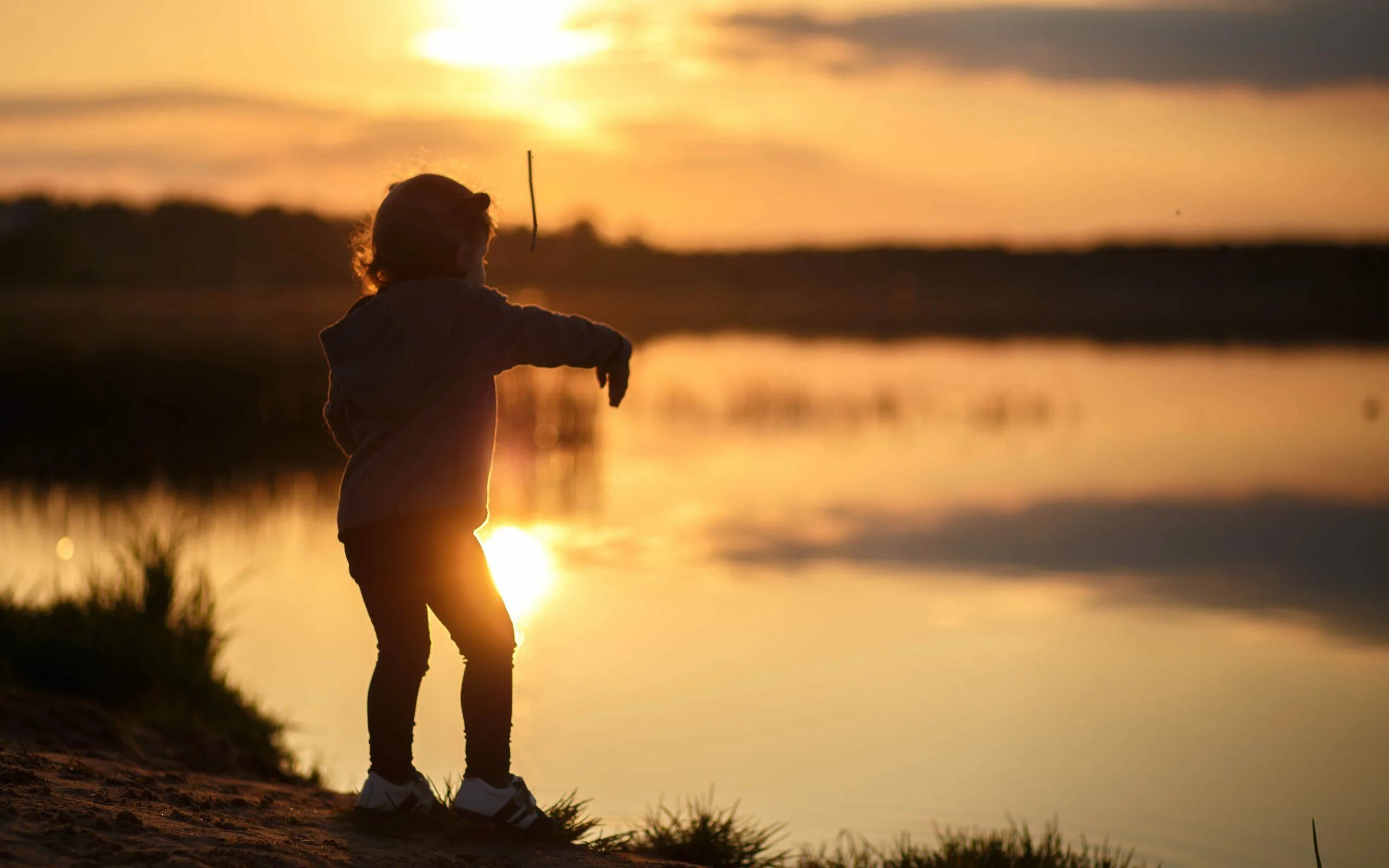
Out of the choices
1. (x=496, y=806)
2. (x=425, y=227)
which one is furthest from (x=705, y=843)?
Result: (x=425, y=227)

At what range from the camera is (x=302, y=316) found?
72.2 metres

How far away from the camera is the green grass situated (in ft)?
19.8

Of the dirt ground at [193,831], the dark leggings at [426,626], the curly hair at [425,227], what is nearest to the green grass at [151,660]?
the dirt ground at [193,831]

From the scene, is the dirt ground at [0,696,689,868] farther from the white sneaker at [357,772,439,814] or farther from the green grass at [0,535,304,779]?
the green grass at [0,535,304,779]

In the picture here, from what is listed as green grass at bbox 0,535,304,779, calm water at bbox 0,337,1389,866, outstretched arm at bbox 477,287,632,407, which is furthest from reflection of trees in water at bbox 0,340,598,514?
outstretched arm at bbox 477,287,632,407

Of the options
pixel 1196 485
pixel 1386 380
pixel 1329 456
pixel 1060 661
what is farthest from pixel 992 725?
pixel 1386 380

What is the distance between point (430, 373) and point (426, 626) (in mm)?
693

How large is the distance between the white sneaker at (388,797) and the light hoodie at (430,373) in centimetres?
69

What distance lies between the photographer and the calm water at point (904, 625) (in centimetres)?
654

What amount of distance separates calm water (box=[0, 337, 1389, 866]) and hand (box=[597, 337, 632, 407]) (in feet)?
7.86

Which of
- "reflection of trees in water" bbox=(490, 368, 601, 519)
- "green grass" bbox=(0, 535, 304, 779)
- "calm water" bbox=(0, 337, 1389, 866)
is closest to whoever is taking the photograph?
"green grass" bbox=(0, 535, 304, 779)

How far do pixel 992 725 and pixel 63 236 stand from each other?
80.8m

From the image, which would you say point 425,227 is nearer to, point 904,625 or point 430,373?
point 430,373

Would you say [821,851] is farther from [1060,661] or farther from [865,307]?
[865,307]
